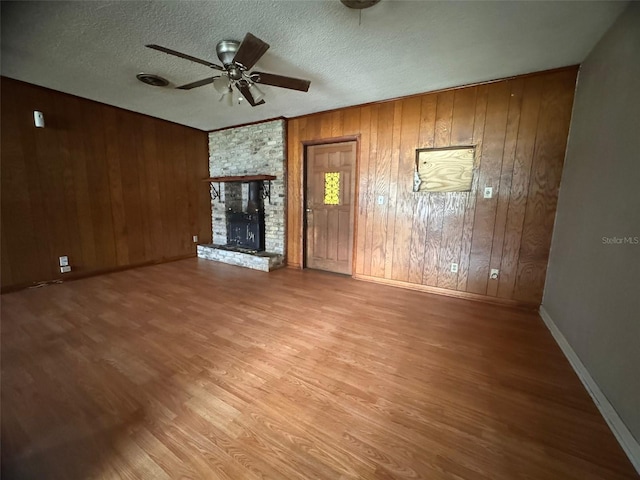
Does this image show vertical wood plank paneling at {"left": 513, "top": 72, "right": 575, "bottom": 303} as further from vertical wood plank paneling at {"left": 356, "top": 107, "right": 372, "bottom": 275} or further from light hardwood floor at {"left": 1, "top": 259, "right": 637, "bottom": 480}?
vertical wood plank paneling at {"left": 356, "top": 107, "right": 372, "bottom": 275}

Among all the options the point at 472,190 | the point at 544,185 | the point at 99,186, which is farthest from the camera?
the point at 99,186

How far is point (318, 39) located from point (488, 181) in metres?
2.29

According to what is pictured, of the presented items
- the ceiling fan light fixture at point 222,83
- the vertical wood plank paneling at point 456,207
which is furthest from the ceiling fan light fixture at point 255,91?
the vertical wood plank paneling at point 456,207

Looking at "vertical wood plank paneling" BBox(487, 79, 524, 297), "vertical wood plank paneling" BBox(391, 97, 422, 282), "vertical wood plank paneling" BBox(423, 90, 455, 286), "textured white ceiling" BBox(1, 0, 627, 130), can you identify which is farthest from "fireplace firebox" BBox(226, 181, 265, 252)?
"vertical wood plank paneling" BBox(487, 79, 524, 297)

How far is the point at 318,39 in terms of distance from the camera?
1.99 metres

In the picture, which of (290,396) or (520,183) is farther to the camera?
(520,183)

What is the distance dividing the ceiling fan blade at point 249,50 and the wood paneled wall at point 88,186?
9.87ft

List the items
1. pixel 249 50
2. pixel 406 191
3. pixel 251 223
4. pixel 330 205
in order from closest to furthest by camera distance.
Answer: pixel 249 50 → pixel 406 191 → pixel 330 205 → pixel 251 223

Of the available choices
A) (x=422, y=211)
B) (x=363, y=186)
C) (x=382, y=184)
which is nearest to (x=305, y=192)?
(x=363, y=186)

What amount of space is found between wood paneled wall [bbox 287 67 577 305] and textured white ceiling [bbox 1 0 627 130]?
264 mm

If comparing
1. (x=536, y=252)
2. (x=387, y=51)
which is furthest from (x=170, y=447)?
(x=536, y=252)

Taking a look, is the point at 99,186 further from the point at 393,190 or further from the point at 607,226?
the point at 607,226

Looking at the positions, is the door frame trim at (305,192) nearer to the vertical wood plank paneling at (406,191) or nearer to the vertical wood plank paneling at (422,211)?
the vertical wood plank paneling at (406,191)

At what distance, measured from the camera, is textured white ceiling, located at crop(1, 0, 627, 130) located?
1.69m
